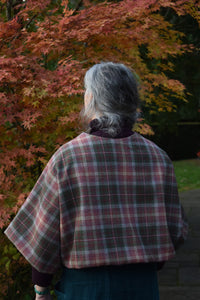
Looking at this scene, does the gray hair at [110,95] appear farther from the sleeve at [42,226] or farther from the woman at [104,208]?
the sleeve at [42,226]

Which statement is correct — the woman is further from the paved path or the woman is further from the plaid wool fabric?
the paved path

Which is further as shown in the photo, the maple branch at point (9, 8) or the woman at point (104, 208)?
the maple branch at point (9, 8)

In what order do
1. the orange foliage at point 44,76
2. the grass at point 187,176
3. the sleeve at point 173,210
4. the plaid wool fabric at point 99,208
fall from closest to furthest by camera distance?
the plaid wool fabric at point 99,208 < the sleeve at point 173,210 < the orange foliage at point 44,76 < the grass at point 187,176

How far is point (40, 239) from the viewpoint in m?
1.62

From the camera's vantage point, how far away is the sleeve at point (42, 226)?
5.21ft

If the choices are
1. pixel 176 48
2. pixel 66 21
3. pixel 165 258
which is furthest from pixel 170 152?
pixel 165 258

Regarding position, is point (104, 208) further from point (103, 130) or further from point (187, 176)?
point (187, 176)

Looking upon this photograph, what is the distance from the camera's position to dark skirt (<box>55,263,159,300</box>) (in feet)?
5.18

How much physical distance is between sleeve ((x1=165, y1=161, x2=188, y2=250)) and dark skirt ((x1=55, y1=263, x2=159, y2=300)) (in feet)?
0.59

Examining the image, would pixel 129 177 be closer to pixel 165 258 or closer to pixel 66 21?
pixel 165 258

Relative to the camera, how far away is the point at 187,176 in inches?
532

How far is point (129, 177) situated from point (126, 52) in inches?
103

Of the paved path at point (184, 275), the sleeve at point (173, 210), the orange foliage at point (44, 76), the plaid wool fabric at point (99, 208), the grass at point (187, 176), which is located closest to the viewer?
the plaid wool fabric at point (99, 208)

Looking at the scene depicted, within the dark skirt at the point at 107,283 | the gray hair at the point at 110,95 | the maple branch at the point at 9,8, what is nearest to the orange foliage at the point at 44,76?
the maple branch at the point at 9,8
